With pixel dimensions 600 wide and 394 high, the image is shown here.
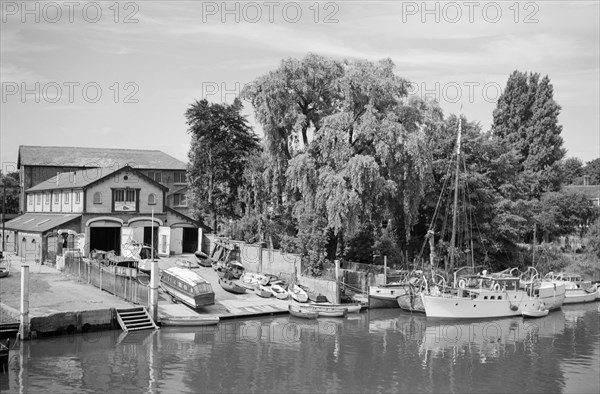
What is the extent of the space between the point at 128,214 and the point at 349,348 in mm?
26645

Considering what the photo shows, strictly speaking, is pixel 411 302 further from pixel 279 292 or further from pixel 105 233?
pixel 105 233

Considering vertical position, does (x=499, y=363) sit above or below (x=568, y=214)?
below

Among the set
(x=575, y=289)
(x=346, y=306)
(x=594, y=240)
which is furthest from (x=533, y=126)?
(x=346, y=306)

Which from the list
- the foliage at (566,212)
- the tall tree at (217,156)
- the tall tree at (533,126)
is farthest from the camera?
the tall tree at (533,126)

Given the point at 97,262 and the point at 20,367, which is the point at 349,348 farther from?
the point at 97,262

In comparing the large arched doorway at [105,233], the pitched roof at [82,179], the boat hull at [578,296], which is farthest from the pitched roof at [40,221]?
the boat hull at [578,296]

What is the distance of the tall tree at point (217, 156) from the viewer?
2320 inches

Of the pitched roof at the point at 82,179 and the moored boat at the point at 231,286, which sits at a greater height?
the pitched roof at the point at 82,179

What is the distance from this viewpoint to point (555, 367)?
1159 inches

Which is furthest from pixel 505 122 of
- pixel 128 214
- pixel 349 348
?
pixel 349 348

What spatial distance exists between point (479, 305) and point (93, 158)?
161 ft

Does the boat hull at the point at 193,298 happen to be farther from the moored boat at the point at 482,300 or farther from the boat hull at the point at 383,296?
the moored boat at the point at 482,300

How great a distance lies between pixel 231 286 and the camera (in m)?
42.9

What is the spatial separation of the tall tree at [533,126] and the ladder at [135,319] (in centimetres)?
5086
